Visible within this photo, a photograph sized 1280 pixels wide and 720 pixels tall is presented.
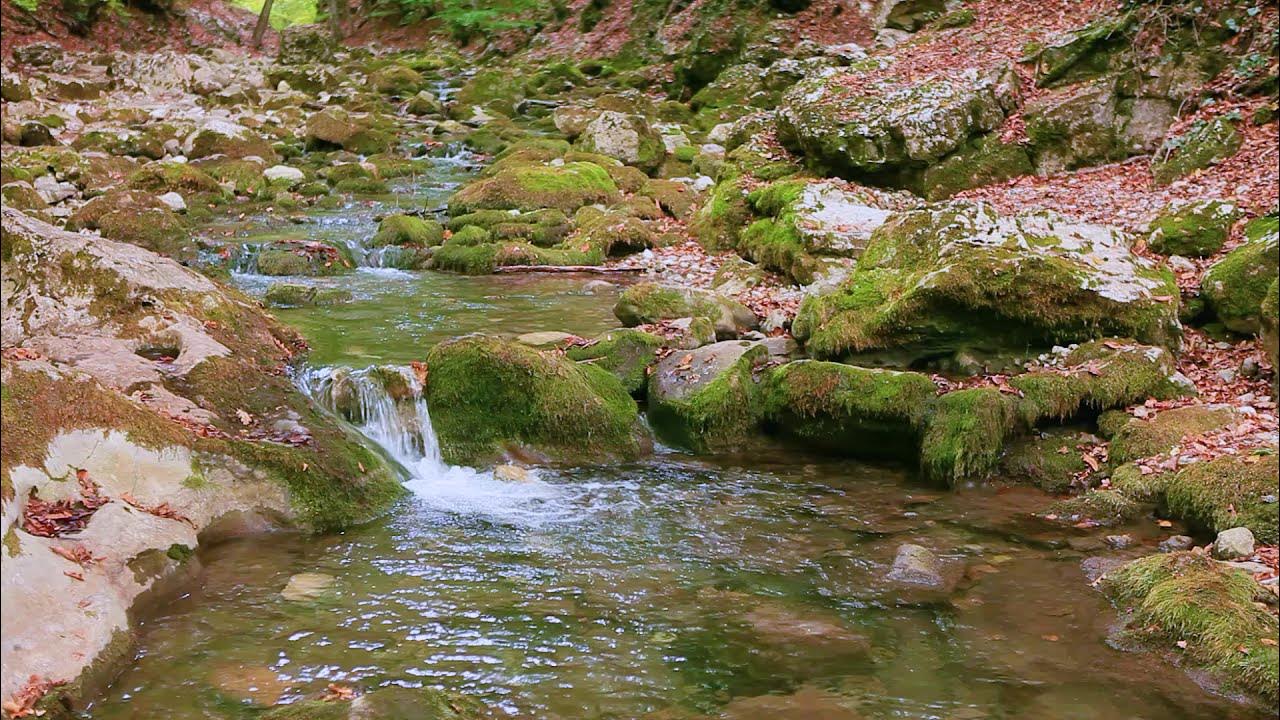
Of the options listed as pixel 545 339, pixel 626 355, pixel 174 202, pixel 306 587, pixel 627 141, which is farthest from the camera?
pixel 627 141

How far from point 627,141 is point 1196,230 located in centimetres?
1144

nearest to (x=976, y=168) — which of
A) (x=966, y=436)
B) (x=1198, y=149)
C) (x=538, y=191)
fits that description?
(x=1198, y=149)

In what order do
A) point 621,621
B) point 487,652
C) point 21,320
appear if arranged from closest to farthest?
point 487,652, point 621,621, point 21,320

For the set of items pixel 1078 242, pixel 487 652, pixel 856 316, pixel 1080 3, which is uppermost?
pixel 1080 3

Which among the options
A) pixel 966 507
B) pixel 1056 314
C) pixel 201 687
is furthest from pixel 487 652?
pixel 1056 314

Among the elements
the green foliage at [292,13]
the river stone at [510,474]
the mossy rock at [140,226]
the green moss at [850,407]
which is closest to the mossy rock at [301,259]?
the mossy rock at [140,226]

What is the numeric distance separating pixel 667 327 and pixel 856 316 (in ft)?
6.09

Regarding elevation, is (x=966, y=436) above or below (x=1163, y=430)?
below

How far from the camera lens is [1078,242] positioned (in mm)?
8141

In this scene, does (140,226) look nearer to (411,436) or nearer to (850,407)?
(411,436)

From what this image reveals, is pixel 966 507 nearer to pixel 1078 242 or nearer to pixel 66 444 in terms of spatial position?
pixel 1078 242

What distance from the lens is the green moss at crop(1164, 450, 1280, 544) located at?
539cm

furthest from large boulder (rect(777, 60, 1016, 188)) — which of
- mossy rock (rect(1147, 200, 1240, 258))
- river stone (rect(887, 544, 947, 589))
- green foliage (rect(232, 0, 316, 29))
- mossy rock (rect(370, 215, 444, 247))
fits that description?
green foliage (rect(232, 0, 316, 29))

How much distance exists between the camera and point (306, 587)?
17.4 feet
